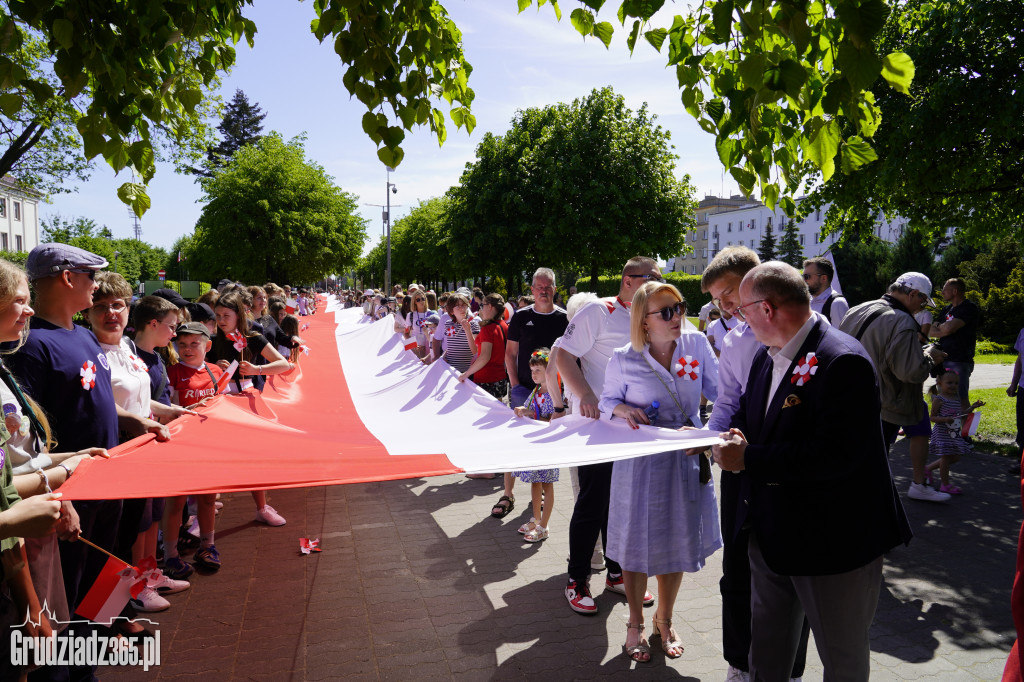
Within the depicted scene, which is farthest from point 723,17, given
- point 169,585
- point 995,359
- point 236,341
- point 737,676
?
point 995,359

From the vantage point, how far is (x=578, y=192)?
22.9 metres

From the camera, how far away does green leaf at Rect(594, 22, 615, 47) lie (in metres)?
3.58

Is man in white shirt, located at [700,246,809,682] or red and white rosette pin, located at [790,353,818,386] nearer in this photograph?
red and white rosette pin, located at [790,353,818,386]

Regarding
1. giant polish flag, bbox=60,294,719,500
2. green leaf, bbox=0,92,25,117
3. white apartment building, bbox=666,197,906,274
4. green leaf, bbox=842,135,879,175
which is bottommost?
giant polish flag, bbox=60,294,719,500

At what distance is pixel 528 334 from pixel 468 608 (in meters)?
2.81

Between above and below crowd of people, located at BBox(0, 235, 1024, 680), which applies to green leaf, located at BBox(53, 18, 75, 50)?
above

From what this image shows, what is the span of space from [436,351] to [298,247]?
23.2 m

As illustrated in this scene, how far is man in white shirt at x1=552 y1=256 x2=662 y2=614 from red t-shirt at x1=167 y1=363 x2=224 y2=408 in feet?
9.44

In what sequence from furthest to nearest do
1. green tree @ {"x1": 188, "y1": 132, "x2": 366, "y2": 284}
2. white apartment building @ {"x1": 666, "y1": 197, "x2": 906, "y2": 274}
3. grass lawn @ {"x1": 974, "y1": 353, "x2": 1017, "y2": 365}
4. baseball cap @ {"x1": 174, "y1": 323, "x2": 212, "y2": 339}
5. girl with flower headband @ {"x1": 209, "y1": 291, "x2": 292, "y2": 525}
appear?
white apartment building @ {"x1": 666, "y1": 197, "x2": 906, "y2": 274}
green tree @ {"x1": 188, "y1": 132, "x2": 366, "y2": 284}
grass lawn @ {"x1": 974, "y1": 353, "x2": 1017, "y2": 365}
girl with flower headband @ {"x1": 209, "y1": 291, "x2": 292, "y2": 525}
baseball cap @ {"x1": 174, "y1": 323, "x2": 212, "y2": 339}

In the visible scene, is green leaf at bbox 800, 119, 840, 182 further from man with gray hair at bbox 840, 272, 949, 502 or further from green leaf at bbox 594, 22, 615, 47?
man with gray hair at bbox 840, 272, 949, 502

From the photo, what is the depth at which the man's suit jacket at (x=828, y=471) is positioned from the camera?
8.75 ft

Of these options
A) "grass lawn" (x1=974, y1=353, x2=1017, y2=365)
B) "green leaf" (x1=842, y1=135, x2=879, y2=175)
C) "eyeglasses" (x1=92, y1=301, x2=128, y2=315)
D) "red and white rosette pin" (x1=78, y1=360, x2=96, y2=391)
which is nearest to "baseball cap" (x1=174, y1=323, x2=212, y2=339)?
"eyeglasses" (x1=92, y1=301, x2=128, y2=315)

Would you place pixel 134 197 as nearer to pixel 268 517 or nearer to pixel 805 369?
pixel 805 369

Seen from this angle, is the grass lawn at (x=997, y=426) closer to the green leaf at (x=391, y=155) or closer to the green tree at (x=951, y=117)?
the green tree at (x=951, y=117)
